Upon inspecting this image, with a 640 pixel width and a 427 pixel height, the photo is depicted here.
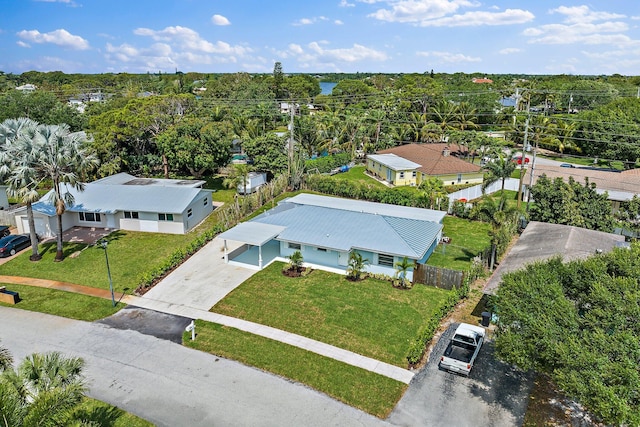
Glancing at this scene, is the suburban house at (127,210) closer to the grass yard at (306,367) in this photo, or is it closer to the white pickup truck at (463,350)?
the grass yard at (306,367)

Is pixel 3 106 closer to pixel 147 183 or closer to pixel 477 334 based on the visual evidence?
pixel 147 183

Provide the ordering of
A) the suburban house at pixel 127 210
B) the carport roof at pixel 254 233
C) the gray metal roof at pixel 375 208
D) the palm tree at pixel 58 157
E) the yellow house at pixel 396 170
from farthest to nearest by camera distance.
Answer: the yellow house at pixel 396 170 < the suburban house at pixel 127 210 < the gray metal roof at pixel 375 208 < the carport roof at pixel 254 233 < the palm tree at pixel 58 157

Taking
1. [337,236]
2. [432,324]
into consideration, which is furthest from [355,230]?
[432,324]

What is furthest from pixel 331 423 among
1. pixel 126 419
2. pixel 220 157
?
pixel 220 157

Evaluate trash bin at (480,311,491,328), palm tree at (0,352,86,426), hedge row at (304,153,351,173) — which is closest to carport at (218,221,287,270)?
trash bin at (480,311,491,328)

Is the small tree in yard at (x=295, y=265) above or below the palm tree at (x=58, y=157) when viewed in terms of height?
below

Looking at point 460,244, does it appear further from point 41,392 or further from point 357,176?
point 41,392

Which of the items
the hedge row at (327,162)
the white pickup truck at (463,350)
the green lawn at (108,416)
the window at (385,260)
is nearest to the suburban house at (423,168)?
the hedge row at (327,162)
